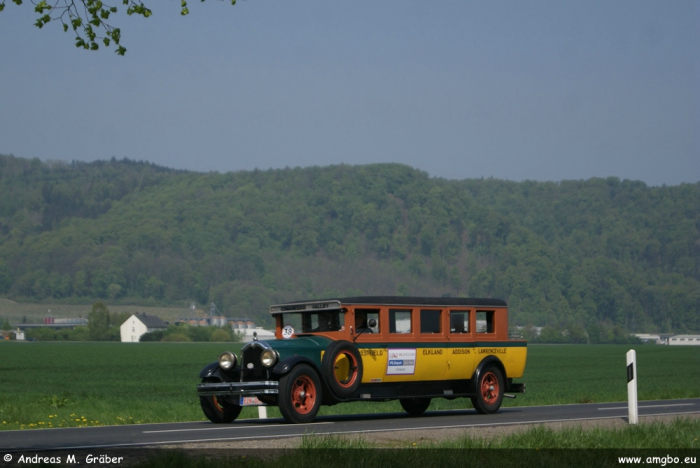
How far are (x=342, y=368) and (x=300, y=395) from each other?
1012mm

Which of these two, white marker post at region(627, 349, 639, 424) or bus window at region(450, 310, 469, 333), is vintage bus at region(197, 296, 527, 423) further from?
white marker post at region(627, 349, 639, 424)

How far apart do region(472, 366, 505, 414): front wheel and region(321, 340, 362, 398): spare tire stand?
3008 mm

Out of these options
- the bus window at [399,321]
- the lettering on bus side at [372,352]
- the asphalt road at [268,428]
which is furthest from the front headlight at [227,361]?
the bus window at [399,321]

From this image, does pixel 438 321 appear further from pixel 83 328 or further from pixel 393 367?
pixel 83 328

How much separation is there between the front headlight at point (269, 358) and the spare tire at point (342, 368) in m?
0.89

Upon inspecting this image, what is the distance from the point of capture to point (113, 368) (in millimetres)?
66188

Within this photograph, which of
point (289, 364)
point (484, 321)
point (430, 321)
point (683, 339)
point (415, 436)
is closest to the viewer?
point (415, 436)

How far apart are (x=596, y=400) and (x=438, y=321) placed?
7.63 metres

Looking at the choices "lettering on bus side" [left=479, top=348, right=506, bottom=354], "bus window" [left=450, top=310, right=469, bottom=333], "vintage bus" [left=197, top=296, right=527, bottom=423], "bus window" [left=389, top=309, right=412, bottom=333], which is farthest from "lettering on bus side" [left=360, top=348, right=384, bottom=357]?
"lettering on bus side" [left=479, top=348, right=506, bottom=354]

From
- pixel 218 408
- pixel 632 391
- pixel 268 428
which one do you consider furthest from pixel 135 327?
pixel 632 391

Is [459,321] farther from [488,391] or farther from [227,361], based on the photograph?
[227,361]

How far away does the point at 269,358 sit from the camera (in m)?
15.6

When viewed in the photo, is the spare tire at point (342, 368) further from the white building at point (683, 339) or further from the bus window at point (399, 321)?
the white building at point (683, 339)

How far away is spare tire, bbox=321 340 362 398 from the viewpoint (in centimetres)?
1602
